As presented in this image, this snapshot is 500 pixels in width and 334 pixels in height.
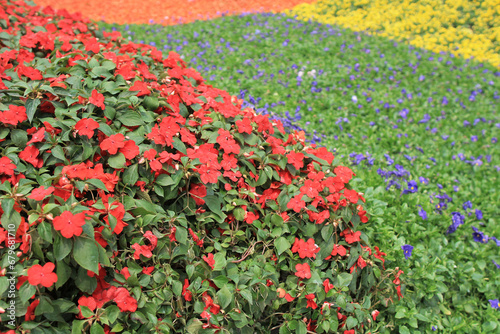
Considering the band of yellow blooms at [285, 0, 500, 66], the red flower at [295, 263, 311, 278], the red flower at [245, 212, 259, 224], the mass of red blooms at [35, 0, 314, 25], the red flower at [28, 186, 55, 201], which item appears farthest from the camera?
the mass of red blooms at [35, 0, 314, 25]

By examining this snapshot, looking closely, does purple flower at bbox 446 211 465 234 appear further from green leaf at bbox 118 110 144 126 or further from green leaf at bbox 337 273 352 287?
green leaf at bbox 118 110 144 126

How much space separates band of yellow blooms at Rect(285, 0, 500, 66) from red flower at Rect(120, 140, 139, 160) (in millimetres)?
6050

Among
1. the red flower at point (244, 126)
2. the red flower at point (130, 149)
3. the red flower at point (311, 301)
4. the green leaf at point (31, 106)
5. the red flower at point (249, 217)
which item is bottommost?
the red flower at point (311, 301)

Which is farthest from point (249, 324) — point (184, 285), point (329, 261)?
point (329, 261)

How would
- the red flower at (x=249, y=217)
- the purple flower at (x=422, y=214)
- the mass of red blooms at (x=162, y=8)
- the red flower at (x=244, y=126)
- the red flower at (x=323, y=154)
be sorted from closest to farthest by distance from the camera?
the red flower at (x=249, y=217), the red flower at (x=244, y=126), the red flower at (x=323, y=154), the purple flower at (x=422, y=214), the mass of red blooms at (x=162, y=8)

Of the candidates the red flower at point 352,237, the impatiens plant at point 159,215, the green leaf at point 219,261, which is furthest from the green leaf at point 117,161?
the red flower at point 352,237

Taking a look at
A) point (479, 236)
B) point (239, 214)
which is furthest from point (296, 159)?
point (479, 236)

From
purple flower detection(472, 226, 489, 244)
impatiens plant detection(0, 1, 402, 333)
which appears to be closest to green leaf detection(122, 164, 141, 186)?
impatiens plant detection(0, 1, 402, 333)

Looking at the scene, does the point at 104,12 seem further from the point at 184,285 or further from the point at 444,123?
the point at 184,285

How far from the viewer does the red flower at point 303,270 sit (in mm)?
1821

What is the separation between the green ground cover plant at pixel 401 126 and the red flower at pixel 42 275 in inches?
69.6

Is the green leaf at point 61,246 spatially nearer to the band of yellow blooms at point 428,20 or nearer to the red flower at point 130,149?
the red flower at point 130,149

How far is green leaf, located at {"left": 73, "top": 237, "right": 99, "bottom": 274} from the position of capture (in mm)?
1310

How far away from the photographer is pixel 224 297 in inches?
64.1
